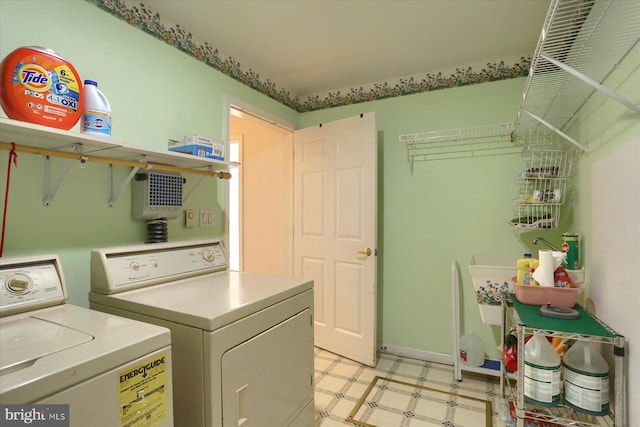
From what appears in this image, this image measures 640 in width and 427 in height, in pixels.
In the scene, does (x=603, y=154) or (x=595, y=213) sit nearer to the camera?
(x=603, y=154)

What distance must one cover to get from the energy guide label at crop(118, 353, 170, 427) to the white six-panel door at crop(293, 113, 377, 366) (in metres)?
1.84

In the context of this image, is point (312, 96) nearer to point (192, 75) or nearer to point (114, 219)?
point (192, 75)

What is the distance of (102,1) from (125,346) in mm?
1649

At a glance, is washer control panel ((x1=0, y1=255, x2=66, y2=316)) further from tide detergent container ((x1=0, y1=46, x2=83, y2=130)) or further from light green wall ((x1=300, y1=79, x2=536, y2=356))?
light green wall ((x1=300, y1=79, x2=536, y2=356))

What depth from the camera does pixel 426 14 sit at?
1.83 m

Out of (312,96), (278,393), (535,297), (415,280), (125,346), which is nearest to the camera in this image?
(125,346)

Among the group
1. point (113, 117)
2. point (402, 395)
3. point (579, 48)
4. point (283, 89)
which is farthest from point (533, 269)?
point (283, 89)

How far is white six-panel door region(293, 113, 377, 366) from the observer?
256cm

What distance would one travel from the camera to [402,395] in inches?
85.9

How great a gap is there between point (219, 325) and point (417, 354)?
7.02ft

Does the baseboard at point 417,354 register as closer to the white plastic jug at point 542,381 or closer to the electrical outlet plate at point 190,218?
the white plastic jug at point 542,381

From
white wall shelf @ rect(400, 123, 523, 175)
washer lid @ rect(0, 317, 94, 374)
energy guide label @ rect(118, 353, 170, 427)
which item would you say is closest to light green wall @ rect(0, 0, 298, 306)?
washer lid @ rect(0, 317, 94, 374)

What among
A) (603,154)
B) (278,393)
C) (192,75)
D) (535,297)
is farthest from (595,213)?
(192,75)

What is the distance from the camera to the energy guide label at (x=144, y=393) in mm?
816
